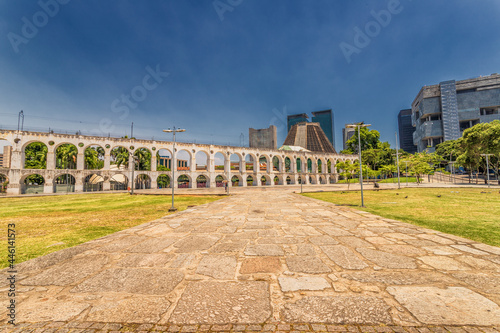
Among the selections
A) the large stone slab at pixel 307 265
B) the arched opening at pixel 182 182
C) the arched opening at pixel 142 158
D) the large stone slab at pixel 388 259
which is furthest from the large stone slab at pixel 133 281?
the arched opening at pixel 182 182

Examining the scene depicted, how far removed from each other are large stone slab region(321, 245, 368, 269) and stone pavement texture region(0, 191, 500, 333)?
0.06ft

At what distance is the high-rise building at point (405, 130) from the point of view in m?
161

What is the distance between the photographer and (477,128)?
33125 mm

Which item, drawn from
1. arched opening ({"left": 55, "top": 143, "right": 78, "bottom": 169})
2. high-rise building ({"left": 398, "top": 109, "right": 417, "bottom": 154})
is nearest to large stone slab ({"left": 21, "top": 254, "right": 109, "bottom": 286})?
arched opening ({"left": 55, "top": 143, "right": 78, "bottom": 169})

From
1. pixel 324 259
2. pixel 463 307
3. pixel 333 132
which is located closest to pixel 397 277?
pixel 463 307

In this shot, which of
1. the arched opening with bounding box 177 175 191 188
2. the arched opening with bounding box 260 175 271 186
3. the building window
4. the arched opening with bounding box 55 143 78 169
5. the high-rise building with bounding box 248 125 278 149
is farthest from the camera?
the high-rise building with bounding box 248 125 278 149

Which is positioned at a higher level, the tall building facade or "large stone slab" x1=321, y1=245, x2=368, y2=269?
the tall building facade

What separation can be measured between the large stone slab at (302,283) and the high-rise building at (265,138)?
11172cm

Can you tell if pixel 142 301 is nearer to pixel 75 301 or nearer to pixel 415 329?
pixel 75 301

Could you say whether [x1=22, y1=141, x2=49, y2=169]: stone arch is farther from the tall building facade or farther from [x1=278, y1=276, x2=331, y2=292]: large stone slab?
the tall building facade

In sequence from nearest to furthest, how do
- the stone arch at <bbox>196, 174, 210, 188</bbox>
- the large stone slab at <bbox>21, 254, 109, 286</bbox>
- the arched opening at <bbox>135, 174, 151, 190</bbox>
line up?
the large stone slab at <bbox>21, 254, 109, 286</bbox>
the arched opening at <bbox>135, 174, 151, 190</bbox>
the stone arch at <bbox>196, 174, 210, 188</bbox>

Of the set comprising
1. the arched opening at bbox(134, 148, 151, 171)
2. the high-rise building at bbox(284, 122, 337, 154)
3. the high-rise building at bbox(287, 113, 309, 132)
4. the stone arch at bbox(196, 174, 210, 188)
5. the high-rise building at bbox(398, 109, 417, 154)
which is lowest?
the stone arch at bbox(196, 174, 210, 188)

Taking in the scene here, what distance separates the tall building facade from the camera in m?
70.9

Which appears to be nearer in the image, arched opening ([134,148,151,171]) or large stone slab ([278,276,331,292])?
large stone slab ([278,276,331,292])
